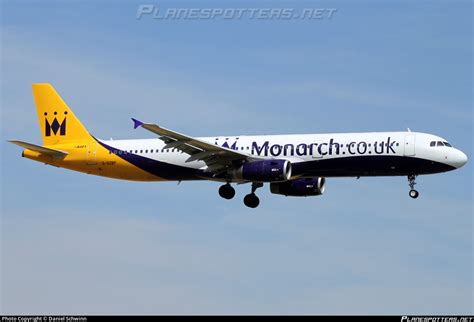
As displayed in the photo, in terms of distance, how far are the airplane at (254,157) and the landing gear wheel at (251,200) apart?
62 mm

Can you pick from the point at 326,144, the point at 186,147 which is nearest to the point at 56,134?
the point at 186,147

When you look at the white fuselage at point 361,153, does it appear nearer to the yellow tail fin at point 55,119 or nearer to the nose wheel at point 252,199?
the nose wheel at point 252,199

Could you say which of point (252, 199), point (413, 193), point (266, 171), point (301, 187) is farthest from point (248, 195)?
point (413, 193)

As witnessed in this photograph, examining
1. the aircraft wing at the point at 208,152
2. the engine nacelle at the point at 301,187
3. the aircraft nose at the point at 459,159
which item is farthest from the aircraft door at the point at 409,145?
the aircraft wing at the point at 208,152

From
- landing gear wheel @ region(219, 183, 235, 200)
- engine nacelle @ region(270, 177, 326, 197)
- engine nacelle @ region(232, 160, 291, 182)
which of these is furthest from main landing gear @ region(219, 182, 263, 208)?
engine nacelle @ region(232, 160, 291, 182)

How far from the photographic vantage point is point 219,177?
61344 mm

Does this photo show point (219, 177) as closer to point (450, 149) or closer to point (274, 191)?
point (274, 191)

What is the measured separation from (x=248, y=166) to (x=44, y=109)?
658 inches

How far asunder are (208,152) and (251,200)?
19.8 ft

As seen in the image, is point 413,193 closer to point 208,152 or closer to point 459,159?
point 459,159

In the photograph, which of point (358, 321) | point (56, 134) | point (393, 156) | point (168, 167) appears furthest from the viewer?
point (56, 134)

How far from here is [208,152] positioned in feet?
197

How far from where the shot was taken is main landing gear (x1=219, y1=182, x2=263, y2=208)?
63.2m

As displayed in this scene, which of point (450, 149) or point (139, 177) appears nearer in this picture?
point (450, 149)
